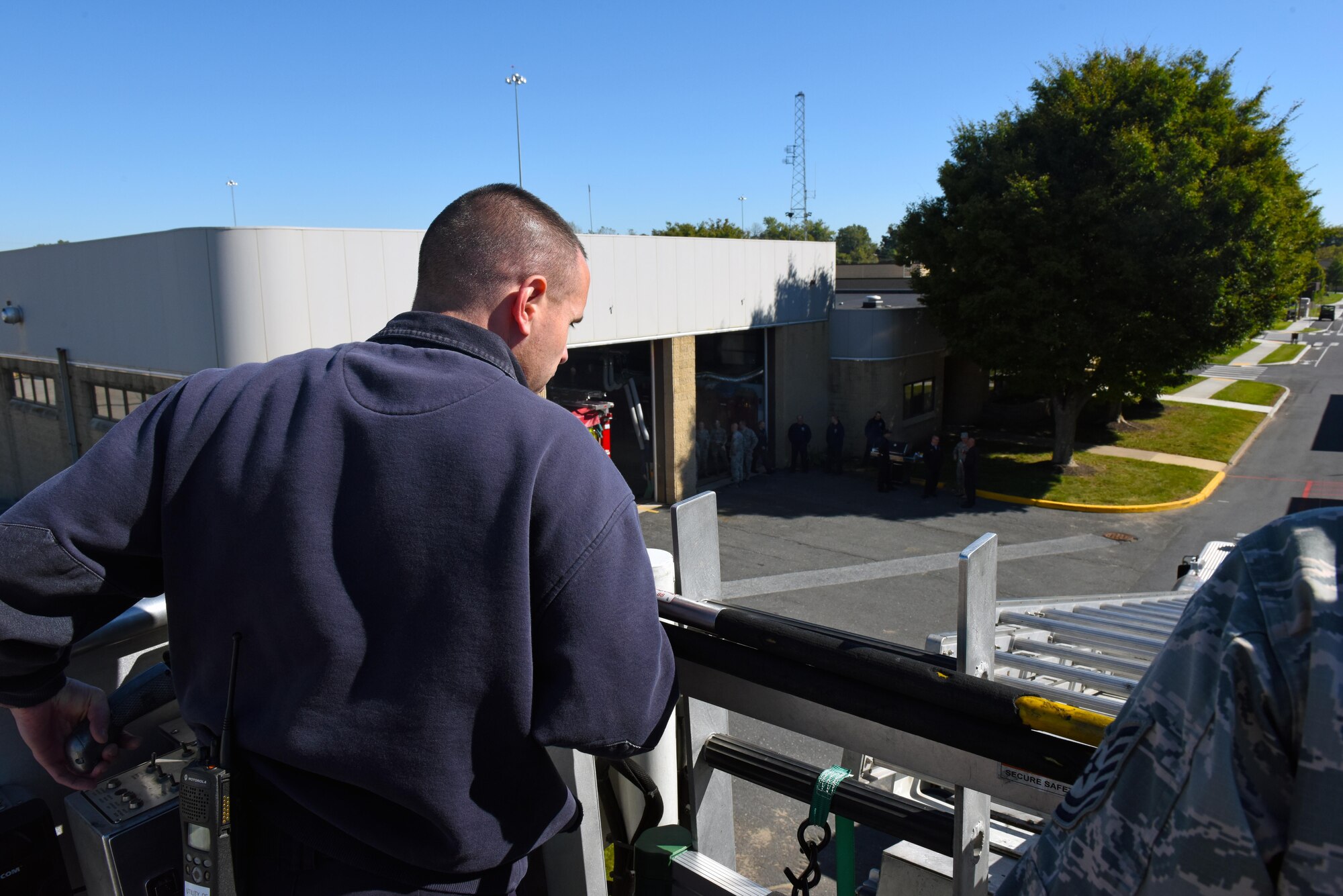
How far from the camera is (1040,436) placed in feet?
81.8

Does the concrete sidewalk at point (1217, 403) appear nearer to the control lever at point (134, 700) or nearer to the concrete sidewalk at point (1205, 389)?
the concrete sidewalk at point (1205, 389)

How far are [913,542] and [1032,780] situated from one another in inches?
587

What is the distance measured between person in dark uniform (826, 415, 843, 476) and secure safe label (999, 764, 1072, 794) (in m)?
19.5

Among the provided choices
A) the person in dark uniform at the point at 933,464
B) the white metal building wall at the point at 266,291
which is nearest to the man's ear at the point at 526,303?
the white metal building wall at the point at 266,291

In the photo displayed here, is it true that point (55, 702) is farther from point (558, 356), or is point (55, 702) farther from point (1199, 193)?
point (1199, 193)

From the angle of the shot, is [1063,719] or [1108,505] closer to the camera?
[1063,719]

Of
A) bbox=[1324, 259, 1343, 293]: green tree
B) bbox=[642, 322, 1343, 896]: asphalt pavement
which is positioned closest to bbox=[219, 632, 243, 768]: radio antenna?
bbox=[642, 322, 1343, 896]: asphalt pavement

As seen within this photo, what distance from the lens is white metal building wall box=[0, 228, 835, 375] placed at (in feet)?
38.9

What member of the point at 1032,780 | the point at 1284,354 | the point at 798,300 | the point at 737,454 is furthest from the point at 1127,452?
the point at 1284,354

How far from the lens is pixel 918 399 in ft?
76.9

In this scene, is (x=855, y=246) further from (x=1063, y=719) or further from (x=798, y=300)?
(x=1063, y=719)

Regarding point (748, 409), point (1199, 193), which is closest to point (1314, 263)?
point (1199, 193)

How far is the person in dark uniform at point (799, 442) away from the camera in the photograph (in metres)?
20.8

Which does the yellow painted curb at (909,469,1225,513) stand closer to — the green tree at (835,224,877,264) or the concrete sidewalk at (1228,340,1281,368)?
the concrete sidewalk at (1228,340,1281,368)
